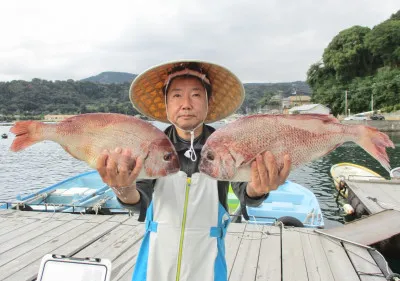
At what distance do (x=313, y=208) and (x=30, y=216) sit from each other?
7.06m

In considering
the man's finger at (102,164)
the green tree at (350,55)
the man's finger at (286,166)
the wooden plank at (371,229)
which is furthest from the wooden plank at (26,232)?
the green tree at (350,55)

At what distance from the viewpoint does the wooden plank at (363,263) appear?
391 cm

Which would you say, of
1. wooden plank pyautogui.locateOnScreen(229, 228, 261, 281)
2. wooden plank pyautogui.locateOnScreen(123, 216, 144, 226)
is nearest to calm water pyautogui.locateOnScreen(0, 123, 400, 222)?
wooden plank pyautogui.locateOnScreen(229, 228, 261, 281)

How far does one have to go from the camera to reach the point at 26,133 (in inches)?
79.9

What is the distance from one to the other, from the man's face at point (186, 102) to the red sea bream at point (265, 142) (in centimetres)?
25

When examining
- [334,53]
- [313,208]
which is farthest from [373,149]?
[334,53]

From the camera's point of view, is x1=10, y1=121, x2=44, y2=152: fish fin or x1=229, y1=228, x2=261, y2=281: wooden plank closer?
x1=10, y1=121, x2=44, y2=152: fish fin

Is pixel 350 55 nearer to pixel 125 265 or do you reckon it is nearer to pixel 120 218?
pixel 120 218

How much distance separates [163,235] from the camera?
2.07 m

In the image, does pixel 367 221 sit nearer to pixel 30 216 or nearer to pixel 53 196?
pixel 30 216

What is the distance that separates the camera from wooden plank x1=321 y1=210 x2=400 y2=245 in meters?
5.19

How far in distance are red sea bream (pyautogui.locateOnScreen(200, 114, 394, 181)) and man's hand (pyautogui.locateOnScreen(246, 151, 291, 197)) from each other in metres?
0.04

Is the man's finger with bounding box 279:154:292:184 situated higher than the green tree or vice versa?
the green tree

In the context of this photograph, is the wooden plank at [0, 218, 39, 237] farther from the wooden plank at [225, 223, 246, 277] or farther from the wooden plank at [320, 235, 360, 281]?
the wooden plank at [320, 235, 360, 281]
